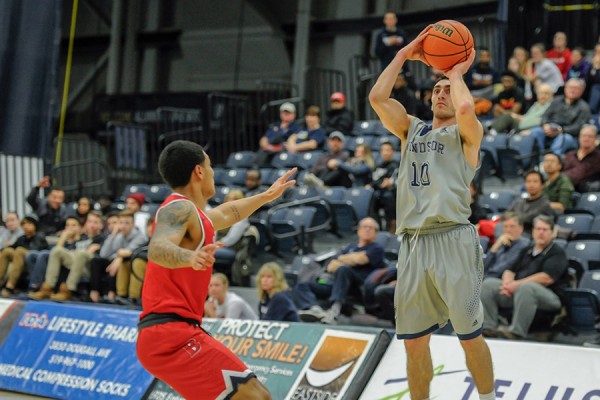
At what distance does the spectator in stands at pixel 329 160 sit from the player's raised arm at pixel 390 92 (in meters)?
7.42

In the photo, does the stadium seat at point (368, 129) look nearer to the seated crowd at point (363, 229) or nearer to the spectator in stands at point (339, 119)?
the seated crowd at point (363, 229)

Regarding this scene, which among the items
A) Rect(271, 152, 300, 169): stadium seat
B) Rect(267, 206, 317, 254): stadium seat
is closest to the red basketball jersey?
Rect(267, 206, 317, 254): stadium seat

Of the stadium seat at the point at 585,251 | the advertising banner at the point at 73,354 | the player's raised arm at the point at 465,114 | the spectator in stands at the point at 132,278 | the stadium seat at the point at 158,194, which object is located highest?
the player's raised arm at the point at 465,114

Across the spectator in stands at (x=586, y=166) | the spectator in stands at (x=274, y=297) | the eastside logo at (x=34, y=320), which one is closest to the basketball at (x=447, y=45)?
the spectator in stands at (x=274, y=297)

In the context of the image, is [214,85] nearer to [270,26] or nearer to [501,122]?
[270,26]

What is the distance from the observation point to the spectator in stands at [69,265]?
1200 centimetres

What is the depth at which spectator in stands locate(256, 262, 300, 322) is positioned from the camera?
29.8 feet

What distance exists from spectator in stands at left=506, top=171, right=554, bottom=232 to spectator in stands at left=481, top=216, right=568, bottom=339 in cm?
93

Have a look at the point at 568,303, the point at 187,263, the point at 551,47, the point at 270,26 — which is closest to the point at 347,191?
the point at 568,303

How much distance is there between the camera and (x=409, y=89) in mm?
14805

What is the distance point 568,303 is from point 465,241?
3474 millimetres

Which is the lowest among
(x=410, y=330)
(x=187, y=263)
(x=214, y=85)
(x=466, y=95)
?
(x=410, y=330)

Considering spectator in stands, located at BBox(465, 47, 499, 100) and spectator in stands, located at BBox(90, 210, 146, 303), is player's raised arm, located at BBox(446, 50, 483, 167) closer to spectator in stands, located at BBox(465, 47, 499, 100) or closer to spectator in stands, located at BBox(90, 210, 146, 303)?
spectator in stands, located at BBox(90, 210, 146, 303)

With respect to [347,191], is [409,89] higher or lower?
higher
